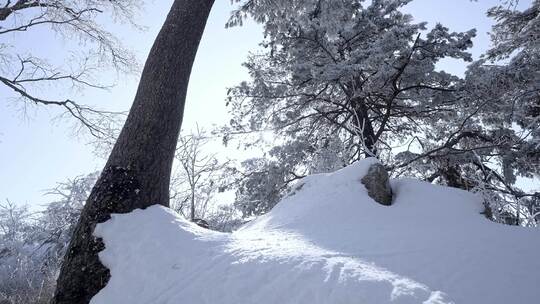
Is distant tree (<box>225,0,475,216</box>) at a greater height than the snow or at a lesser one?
greater

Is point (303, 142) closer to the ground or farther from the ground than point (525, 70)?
closer to the ground

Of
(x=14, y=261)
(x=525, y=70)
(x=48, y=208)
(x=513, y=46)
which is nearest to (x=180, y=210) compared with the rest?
(x=48, y=208)

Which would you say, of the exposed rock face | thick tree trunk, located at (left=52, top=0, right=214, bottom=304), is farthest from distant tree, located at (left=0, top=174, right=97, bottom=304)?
the exposed rock face

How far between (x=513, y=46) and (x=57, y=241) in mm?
13723

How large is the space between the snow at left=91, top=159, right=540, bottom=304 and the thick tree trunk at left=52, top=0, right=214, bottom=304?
0.59 feet

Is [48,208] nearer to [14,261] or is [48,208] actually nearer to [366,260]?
[14,261]

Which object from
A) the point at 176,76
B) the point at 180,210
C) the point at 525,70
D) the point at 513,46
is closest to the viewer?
the point at 176,76

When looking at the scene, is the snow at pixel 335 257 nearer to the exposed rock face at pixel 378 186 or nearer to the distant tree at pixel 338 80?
the exposed rock face at pixel 378 186

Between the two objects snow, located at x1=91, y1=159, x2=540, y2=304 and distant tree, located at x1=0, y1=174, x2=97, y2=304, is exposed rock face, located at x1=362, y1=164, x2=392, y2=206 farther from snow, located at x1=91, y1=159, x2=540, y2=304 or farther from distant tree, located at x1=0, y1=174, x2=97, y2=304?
distant tree, located at x1=0, y1=174, x2=97, y2=304

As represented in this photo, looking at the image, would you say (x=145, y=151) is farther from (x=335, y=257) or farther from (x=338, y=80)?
(x=338, y=80)

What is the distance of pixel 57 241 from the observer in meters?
8.02

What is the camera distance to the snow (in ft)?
7.23

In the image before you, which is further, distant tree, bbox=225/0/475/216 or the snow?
distant tree, bbox=225/0/475/216

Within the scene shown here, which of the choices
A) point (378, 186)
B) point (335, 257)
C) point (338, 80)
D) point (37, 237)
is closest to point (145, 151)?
point (335, 257)
